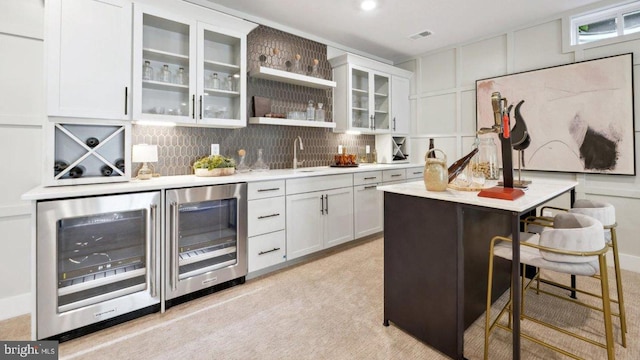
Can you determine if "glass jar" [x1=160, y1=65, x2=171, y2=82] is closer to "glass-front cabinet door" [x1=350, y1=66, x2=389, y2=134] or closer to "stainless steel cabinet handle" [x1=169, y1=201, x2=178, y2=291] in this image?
"stainless steel cabinet handle" [x1=169, y1=201, x2=178, y2=291]

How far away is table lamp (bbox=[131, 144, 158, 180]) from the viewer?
103 inches

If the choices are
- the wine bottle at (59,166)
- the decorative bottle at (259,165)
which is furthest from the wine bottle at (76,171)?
the decorative bottle at (259,165)

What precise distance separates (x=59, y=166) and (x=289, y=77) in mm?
2315

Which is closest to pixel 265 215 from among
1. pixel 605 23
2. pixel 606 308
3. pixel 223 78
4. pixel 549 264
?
pixel 223 78

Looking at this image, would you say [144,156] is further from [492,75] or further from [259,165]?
[492,75]

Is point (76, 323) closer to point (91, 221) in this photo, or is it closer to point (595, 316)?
point (91, 221)

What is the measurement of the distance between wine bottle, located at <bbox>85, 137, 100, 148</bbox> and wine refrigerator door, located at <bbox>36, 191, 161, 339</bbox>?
0.56 meters

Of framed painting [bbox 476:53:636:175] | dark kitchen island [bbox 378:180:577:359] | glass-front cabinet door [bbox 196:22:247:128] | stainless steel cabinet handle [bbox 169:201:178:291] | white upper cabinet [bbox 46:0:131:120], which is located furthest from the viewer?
framed painting [bbox 476:53:636:175]

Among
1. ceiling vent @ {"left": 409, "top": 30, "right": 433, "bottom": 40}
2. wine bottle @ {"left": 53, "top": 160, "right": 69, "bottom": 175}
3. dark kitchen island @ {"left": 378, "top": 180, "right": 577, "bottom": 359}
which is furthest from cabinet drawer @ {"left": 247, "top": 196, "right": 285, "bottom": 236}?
ceiling vent @ {"left": 409, "top": 30, "right": 433, "bottom": 40}

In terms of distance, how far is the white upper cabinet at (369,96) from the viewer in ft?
13.7

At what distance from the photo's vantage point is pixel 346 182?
365 cm

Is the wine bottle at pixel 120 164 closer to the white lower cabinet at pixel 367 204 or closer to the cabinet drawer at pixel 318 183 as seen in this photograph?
the cabinet drawer at pixel 318 183

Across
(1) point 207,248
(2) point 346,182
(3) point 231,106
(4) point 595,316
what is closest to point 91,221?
(1) point 207,248
